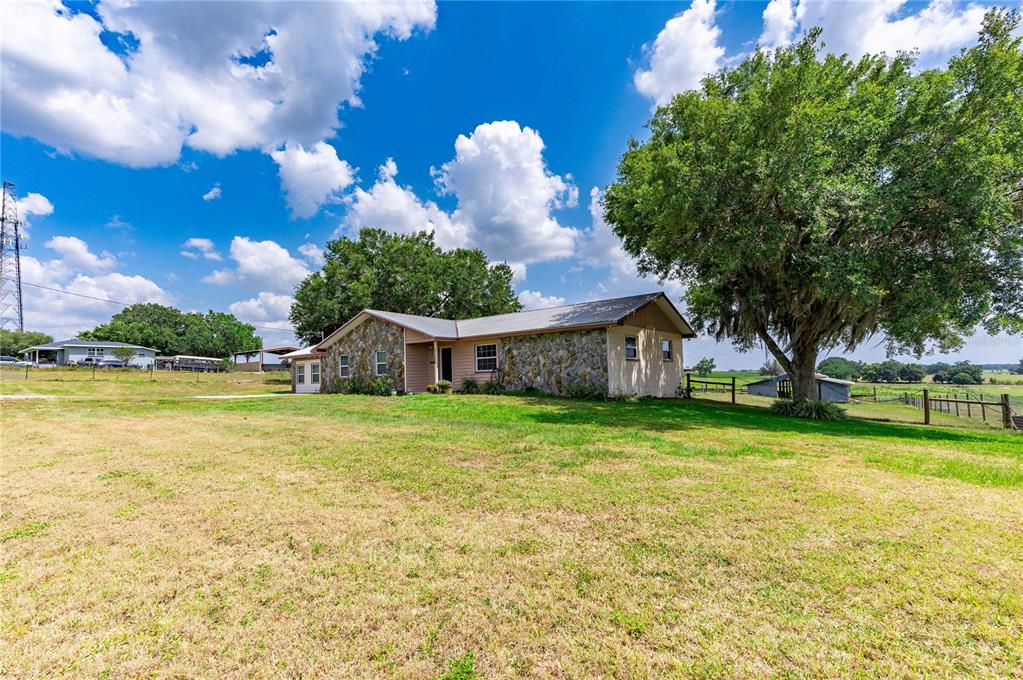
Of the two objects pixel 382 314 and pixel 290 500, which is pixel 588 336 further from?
pixel 290 500

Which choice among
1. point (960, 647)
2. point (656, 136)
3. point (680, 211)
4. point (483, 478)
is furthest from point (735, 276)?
point (960, 647)

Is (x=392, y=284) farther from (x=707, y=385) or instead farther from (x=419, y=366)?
(x=707, y=385)

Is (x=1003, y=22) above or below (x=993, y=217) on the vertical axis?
above

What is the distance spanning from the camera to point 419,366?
20188mm

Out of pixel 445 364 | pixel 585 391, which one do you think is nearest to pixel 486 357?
pixel 445 364

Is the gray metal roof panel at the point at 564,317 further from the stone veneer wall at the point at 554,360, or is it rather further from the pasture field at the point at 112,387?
the pasture field at the point at 112,387

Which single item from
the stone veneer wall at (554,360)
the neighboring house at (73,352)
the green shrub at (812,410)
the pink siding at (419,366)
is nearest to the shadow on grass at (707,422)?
the green shrub at (812,410)

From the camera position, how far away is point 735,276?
50.3ft

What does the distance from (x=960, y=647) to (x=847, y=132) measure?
13.2 meters

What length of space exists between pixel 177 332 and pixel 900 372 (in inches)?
4432

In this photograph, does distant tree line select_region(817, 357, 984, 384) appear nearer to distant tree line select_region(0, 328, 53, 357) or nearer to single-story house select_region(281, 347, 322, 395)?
single-story house select_region(281, 347, 322, 395)

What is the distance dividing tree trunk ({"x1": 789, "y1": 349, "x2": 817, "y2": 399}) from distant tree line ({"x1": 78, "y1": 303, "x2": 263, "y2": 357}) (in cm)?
8178

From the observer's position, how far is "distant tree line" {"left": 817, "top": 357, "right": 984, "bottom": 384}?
49794mm

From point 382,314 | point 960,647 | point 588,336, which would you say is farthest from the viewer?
point 382,314
